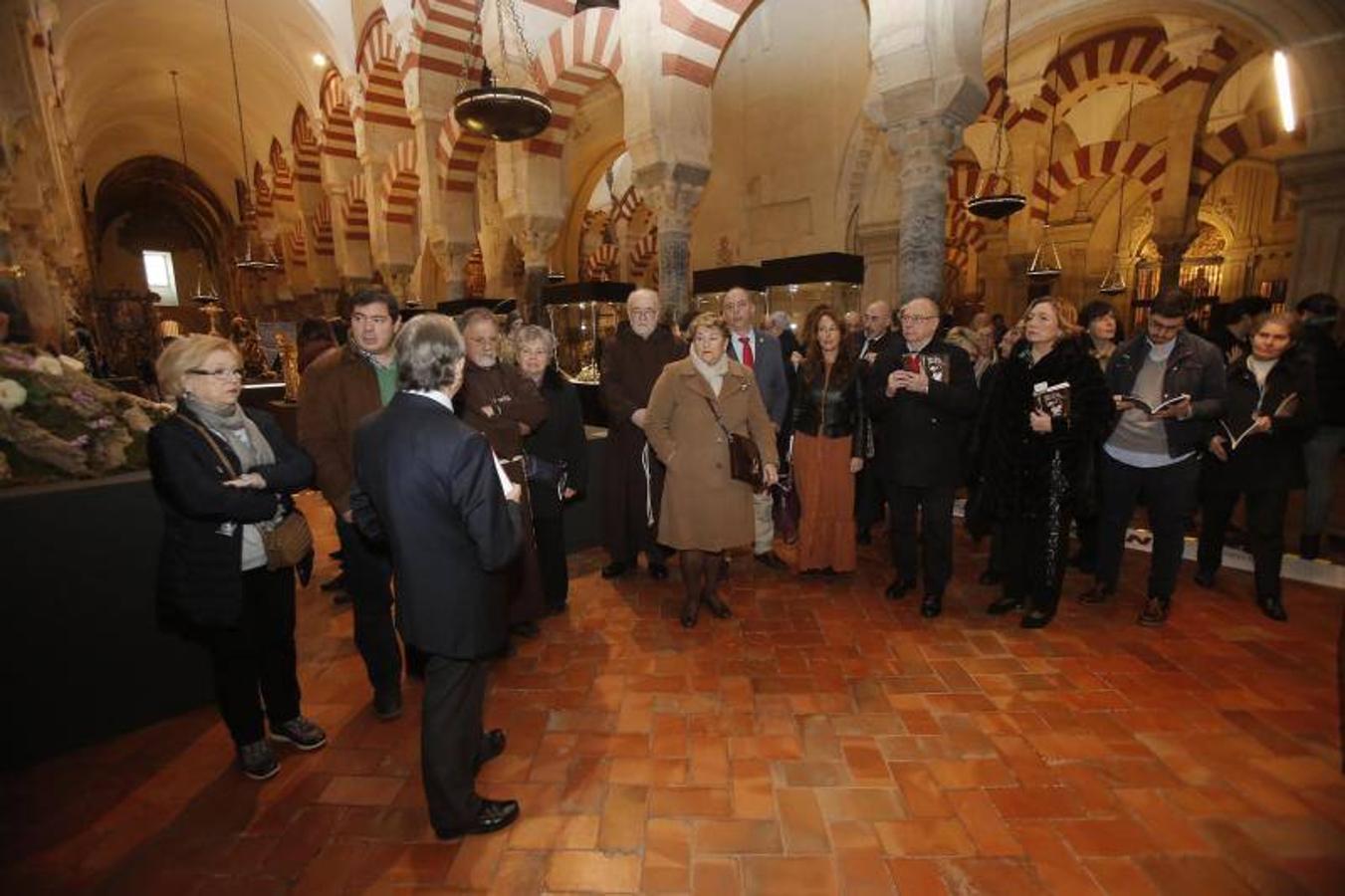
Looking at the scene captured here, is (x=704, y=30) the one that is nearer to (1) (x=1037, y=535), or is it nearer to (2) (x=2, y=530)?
(1) (x=1037, y=535)

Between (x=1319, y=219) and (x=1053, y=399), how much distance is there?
262 inches

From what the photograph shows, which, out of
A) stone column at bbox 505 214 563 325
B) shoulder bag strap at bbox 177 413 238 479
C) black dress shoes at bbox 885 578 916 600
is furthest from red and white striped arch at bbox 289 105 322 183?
black dress shoes at bbox 885 578 916 600

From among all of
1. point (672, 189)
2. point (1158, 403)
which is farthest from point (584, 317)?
point (1158, 403)

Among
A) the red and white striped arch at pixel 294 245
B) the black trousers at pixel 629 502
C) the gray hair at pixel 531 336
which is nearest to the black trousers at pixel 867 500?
the black trousers at pixel 629 502

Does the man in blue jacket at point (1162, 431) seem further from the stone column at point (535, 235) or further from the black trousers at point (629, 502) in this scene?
the stone column at point (535, 235)

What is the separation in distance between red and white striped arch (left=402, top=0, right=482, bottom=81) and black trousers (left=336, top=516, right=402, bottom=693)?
30.9 feet

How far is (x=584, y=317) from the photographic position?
32.9 ft

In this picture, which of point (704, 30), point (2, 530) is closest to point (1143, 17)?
point (704, 30)

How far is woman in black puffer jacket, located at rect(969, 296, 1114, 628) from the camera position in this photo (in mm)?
3031

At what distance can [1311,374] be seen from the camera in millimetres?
3391

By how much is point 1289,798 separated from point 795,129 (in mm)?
9802

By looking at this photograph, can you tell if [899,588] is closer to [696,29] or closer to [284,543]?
[284,543]

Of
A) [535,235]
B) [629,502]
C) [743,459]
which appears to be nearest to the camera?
[743,459]

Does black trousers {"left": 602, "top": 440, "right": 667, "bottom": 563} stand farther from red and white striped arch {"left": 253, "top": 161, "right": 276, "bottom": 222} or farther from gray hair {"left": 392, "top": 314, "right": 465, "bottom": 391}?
red and white striped arch {"left": 253, "top": 161, "right": 276, "bottom": 222}
